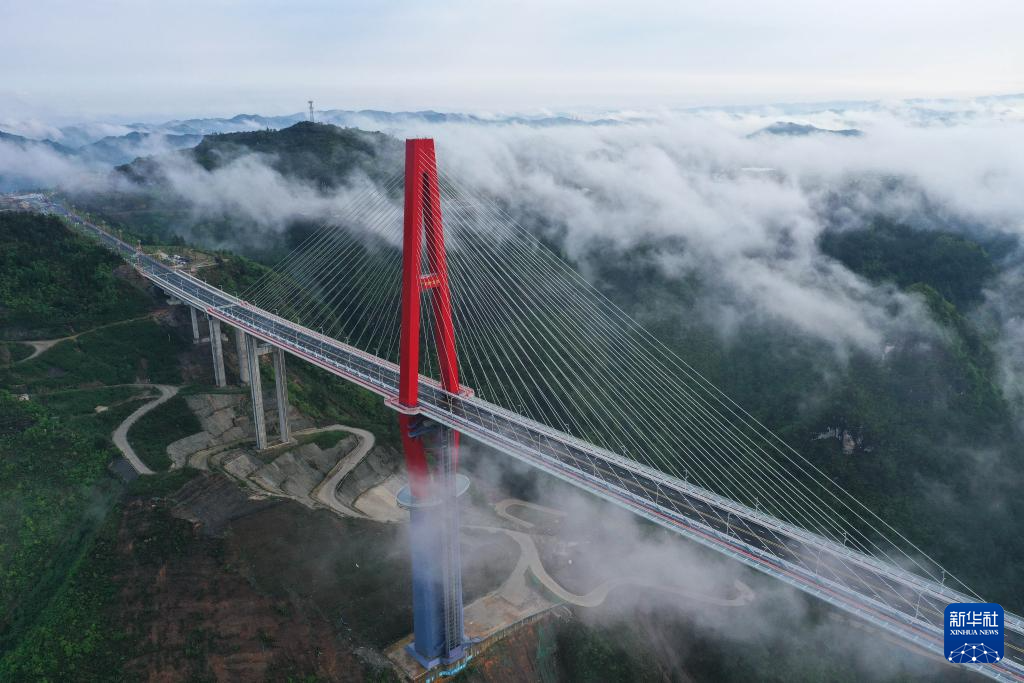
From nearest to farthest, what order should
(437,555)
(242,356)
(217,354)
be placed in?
(437,555) → (242,356) → (217,354)

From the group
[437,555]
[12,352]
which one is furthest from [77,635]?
[12,352]

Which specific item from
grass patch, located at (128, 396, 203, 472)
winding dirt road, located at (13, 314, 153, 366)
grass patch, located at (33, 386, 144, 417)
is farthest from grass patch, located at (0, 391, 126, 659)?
winding dirt road, located at (13, 314, 153, 366)

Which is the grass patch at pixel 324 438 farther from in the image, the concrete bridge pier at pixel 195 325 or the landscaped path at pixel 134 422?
the concrete bridge pier at pixel 195 325

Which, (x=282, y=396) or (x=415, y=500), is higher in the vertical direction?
(x=415, y=500)

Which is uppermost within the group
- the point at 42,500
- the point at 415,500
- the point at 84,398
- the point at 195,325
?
the point at 195,325

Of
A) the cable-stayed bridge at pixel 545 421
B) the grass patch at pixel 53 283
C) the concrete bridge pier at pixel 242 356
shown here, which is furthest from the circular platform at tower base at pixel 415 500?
the grass patch at pixel 53 283

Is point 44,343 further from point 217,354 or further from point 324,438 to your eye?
point 324,438
